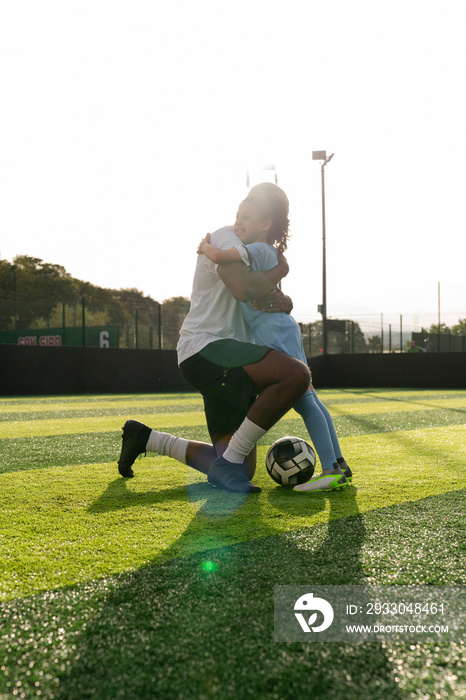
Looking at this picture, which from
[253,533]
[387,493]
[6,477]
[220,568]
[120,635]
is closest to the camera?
[120,635]

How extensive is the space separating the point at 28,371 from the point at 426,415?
12111 millimetres

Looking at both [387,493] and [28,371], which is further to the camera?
[28,371]

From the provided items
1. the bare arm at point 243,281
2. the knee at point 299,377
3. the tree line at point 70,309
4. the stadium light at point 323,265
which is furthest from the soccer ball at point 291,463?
the stadium light at point 323,265

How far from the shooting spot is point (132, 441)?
3.68m

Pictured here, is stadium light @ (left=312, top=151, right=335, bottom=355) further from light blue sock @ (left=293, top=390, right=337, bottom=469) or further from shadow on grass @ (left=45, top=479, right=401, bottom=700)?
shadow on grass @ (left=45, top=479, right=401, bottom=700)

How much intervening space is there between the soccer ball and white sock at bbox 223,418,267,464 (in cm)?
45

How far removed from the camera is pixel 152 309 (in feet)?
69.8

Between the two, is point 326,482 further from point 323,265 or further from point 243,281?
point 323,265

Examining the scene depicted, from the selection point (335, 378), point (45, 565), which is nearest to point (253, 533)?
point (45, 565)

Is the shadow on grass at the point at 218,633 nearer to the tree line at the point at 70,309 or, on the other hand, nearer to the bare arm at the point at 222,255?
the bare arm at the point at 222,255

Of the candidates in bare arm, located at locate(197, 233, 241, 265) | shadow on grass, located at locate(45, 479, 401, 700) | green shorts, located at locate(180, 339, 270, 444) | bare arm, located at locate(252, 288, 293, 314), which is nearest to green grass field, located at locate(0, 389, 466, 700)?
shadow on grass, located at locate(45, 479, 401, 700)

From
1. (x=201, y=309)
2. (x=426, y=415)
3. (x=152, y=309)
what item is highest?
(x=152, y=309)

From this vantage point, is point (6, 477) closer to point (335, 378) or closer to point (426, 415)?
point (426, 415)

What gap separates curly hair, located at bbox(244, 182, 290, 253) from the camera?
129 inches
